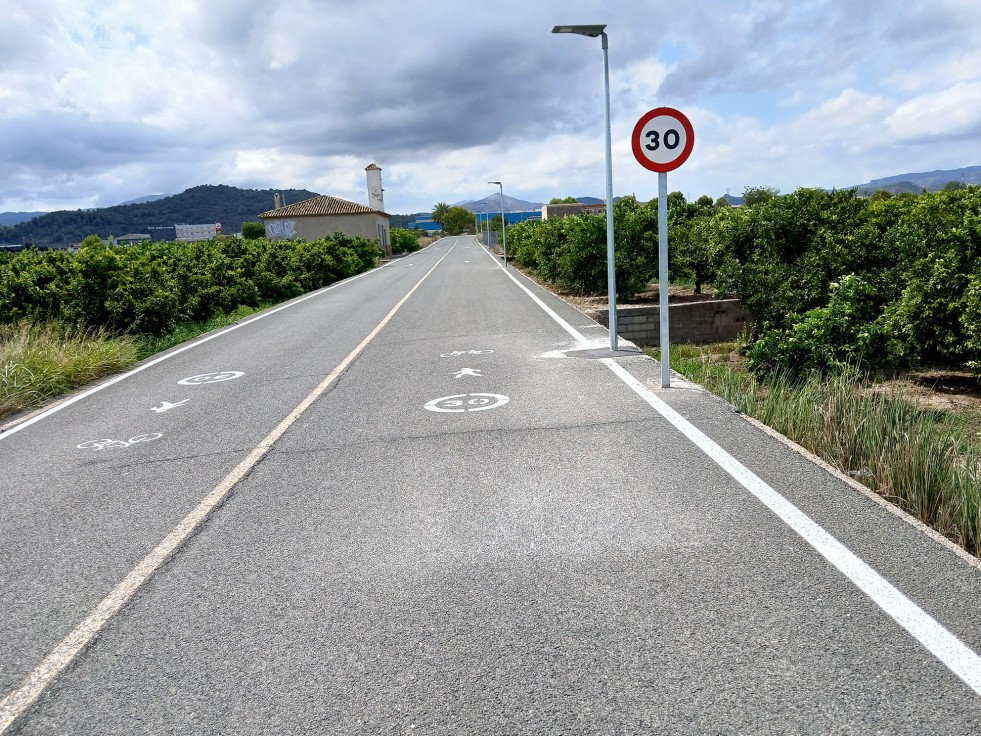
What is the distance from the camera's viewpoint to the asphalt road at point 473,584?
2.79 meters

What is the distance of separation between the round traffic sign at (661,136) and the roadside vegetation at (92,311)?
788 centimetres

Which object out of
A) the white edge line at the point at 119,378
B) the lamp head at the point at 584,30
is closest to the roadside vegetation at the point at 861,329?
the lamp head at the point at 584,30

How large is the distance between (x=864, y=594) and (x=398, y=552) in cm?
231

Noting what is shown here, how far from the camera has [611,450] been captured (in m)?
5.88

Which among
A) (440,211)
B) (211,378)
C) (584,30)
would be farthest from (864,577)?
(440,211)

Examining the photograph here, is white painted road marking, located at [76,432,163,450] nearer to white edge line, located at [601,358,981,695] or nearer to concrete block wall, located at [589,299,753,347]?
white edge line, located at [601,358,981,695]

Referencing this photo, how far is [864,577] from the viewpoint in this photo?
3520 millimetres

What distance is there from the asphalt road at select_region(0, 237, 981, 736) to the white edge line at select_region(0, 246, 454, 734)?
0.6 inches

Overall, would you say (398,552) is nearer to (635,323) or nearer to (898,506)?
(898,506)

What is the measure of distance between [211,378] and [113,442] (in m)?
3.23

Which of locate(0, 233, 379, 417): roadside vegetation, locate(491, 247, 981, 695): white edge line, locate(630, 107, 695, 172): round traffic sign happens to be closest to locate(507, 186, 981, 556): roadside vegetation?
locate(491, 247, 981, 695): white edge line

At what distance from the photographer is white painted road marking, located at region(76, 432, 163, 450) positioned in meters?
6.98

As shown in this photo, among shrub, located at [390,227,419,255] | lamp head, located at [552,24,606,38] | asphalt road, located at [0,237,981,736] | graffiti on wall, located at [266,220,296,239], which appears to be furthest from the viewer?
shrub, located at [390,227,419,255]

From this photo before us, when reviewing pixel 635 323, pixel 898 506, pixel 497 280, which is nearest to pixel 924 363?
pixel 635 323
